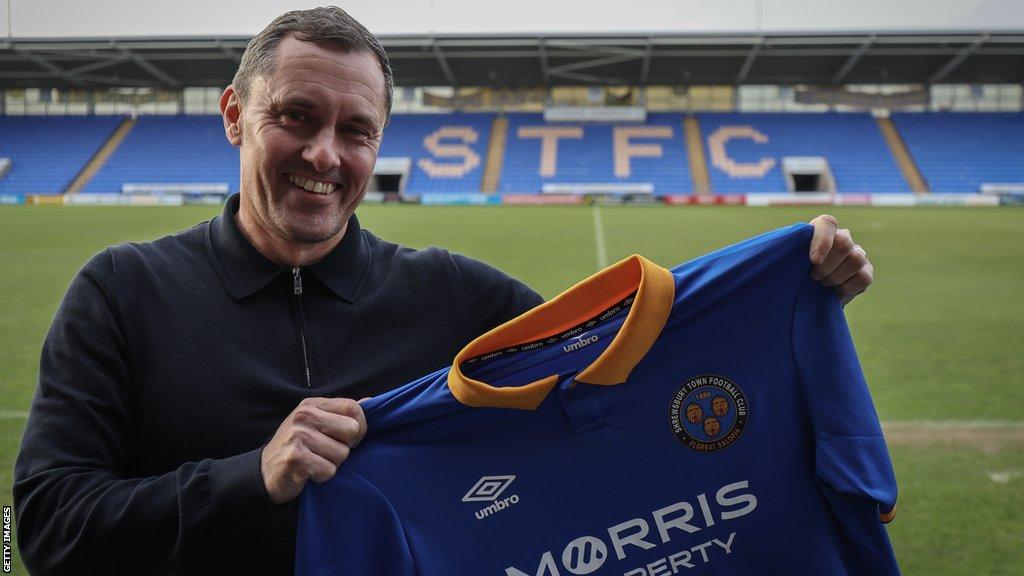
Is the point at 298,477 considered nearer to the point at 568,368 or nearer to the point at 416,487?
the point at 416,487

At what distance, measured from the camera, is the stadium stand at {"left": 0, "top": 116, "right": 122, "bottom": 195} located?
33219 millimetres

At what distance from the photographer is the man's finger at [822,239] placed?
1.66m

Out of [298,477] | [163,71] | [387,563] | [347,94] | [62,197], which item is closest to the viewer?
[298,477]

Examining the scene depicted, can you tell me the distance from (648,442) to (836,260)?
514 millimetres

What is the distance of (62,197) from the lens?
30734 millimetres

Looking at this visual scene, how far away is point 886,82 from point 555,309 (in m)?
39.7

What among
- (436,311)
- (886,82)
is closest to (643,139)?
(886,82)

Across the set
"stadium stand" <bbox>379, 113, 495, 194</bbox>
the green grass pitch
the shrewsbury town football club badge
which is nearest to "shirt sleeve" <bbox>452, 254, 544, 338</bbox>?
the shrewsbury town football club badge

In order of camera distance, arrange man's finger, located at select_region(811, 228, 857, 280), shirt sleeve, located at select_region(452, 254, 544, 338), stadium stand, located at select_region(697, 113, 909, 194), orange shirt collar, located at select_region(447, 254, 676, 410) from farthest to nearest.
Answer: stadium stand, located at select_region(697, 113, 909, 194), shirt sleeve, located at select_region(452, 254, 544, 338), man's finger, located at select_region(811, 228, 857, 280), orange shirt collar, located at select_region(447, 254, 676, 410)

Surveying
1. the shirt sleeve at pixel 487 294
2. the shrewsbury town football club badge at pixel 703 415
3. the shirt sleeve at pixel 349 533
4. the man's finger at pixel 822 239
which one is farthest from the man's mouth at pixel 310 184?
the man's finger at pixel 822 239

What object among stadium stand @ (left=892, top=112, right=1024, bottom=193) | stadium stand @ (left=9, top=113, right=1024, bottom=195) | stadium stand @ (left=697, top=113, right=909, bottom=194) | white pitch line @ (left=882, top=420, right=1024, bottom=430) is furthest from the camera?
stadium stand @ (left=9, top=113, right=1024, bottom=195)

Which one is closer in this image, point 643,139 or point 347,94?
point 347,94

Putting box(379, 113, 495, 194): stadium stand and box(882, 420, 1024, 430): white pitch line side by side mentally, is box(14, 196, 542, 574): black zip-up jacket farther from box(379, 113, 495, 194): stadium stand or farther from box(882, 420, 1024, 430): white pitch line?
box(379, 113, 495, 194): stadium stand

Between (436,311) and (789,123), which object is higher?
(789,123)
